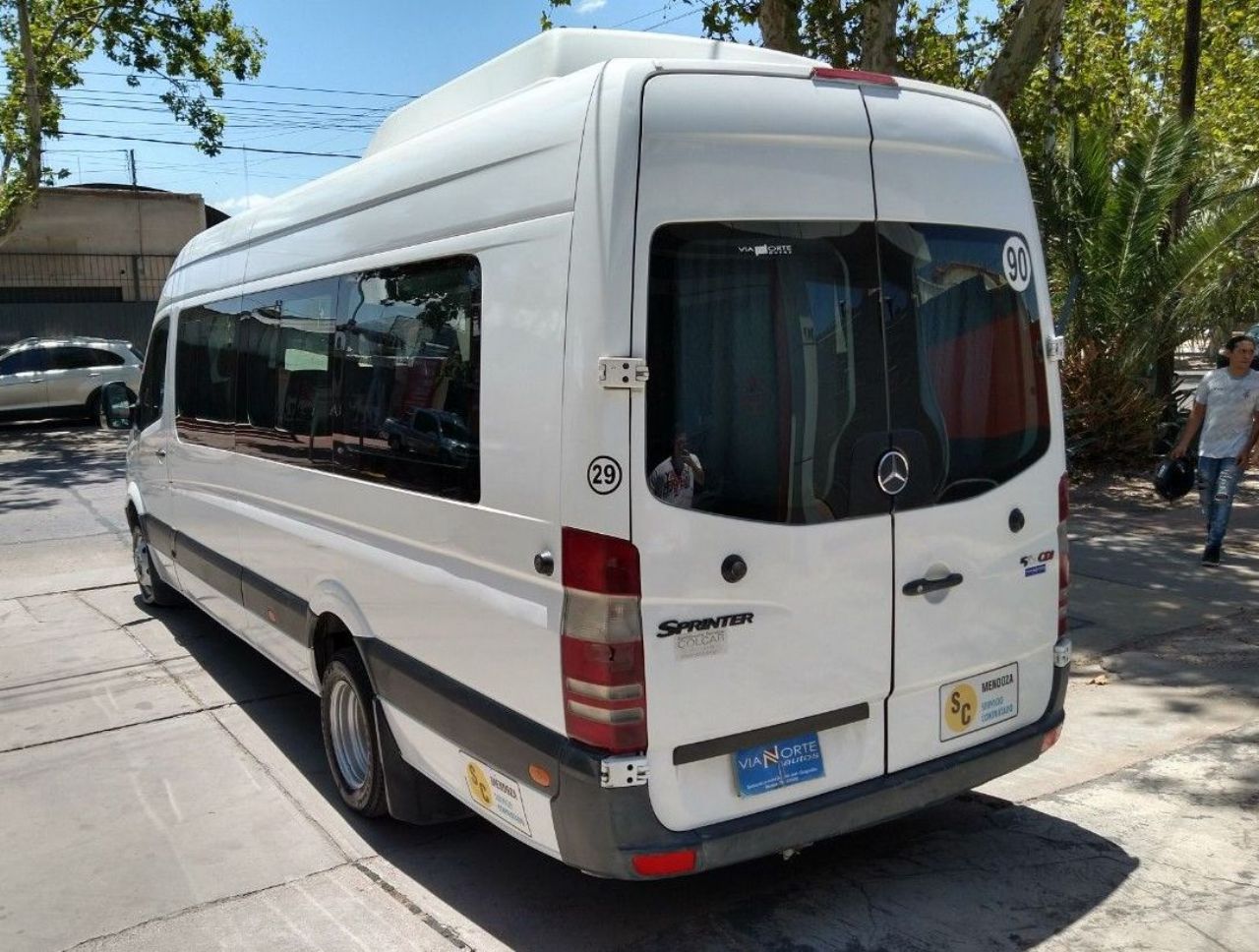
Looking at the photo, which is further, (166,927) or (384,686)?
(384,686)

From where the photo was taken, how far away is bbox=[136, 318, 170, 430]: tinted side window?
7254mm

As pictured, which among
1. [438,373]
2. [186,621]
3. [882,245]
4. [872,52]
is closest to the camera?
[882,245]

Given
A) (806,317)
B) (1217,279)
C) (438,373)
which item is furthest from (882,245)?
(1217,279)

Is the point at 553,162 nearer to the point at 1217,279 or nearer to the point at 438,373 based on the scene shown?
the point at 438,373

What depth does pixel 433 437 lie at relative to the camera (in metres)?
3.79

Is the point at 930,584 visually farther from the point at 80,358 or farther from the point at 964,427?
the point at 80,358

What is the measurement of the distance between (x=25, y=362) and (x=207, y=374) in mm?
16557

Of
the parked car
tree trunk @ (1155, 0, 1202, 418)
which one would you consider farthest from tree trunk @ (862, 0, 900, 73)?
the parked car

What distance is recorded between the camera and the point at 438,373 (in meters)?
3.77

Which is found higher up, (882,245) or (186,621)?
(882,245)

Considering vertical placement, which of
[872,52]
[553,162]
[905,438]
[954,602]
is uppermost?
[872,52]

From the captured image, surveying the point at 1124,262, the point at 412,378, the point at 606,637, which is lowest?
the point at 606,637

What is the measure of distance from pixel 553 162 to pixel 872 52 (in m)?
7.33

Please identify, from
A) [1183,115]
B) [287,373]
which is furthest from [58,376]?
[1183,115]
